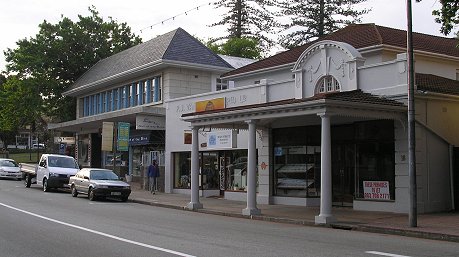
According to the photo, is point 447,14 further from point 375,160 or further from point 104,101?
point 104,101

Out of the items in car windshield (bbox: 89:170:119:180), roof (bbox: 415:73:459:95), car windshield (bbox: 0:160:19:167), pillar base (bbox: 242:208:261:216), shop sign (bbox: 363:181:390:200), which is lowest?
pillar base (bbox: 242:208:261:216)

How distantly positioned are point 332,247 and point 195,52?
24.8m

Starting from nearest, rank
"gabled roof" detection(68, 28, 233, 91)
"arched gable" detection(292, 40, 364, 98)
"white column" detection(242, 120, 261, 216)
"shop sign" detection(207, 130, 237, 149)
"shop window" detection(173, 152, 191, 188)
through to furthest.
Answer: "white column" detection(242, 120, 261, 216) < "arched gable" detection(292, 40, 364, 98) < "shop sign" detection(207, 130, 237, 149) < "shop window" detection(173, 152, 191, 188) < "gabled roof" detection(68, 28, 233, 91)

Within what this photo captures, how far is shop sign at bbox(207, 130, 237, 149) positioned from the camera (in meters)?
25.4

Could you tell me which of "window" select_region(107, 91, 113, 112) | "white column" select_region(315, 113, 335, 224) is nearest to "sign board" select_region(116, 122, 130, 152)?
"window" select_region(107, 91, 113, 112)

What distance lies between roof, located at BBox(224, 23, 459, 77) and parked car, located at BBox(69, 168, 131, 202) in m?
7.79

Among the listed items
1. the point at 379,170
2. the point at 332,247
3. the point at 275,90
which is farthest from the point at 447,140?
the point at 332,247

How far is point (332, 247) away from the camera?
11.0 metres

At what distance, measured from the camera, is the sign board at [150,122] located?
3022 cm

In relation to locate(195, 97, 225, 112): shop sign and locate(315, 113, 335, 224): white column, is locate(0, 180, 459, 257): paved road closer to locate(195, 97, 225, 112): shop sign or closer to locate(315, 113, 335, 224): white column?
locate(315, 113, 335, 224): white column

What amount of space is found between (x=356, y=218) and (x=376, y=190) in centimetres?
247

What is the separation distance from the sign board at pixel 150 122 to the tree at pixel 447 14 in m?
17.8

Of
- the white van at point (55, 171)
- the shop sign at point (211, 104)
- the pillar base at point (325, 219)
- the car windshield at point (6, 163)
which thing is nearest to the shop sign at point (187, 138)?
the shop sign at point (211, 104)

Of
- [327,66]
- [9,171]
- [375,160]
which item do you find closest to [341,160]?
[375,160]
